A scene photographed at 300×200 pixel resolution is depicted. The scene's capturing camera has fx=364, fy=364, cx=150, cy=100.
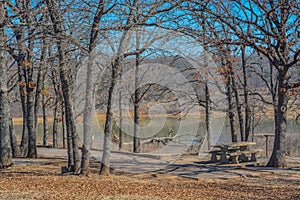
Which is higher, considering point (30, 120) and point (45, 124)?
point (30, 120)

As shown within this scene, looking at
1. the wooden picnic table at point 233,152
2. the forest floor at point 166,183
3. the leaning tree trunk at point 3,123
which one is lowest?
the forest floor at point 166,183

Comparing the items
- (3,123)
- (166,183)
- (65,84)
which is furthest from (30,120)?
(166,183)

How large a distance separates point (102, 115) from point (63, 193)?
10.4m

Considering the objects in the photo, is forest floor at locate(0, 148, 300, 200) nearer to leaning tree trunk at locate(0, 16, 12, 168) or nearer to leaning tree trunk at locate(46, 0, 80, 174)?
leaning tree trunk at locate(0, 16, 12, 168)

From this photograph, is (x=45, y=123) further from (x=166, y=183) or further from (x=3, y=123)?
(x=166, y=183)

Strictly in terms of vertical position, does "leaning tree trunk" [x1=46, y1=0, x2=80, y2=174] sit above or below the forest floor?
above

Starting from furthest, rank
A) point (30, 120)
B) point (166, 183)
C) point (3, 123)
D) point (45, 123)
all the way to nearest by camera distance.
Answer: point (45, 123), point (30, 120), point (3, 123), point (166, 183)

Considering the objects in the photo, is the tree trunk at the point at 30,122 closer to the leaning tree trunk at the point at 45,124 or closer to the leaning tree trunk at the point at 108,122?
the leaning tree trunk at the point at 108,122

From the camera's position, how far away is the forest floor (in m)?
6.60

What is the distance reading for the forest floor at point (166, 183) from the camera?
660 cm


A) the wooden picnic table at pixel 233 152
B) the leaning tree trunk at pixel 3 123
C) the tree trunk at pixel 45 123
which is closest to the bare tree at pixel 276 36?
the wooden picnic table at pixel 233 152

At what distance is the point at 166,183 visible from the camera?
8.92 m

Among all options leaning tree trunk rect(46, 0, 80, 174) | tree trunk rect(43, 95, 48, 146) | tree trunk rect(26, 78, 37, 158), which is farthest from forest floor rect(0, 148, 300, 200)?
tree trunk rect(43, 95, 48, 146)

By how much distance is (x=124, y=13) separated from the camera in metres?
8.65
